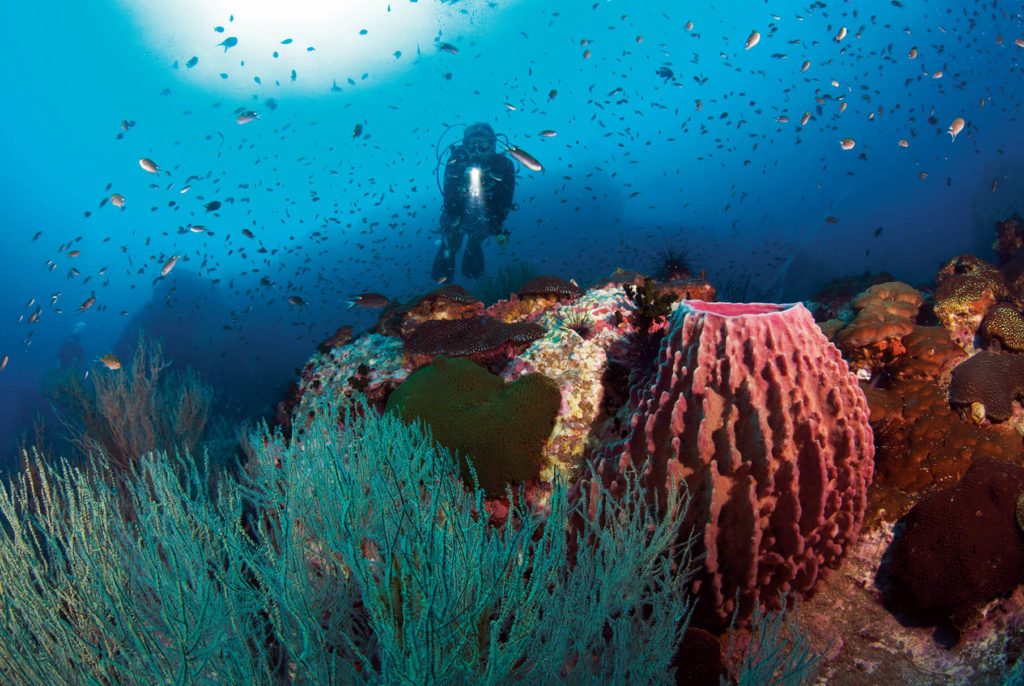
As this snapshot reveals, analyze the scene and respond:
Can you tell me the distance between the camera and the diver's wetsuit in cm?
1656

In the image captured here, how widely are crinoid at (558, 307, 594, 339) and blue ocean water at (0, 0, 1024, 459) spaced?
17.4 m

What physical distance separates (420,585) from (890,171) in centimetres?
7212

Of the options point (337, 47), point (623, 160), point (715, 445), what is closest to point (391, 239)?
point (337, 47)

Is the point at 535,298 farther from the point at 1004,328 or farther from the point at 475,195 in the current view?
the point at 475,195

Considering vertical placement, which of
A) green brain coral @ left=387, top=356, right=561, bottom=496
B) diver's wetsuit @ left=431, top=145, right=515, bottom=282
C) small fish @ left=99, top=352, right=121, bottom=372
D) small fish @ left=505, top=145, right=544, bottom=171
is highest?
diver's wetsuit @ left=431, top=145, right=515, bottom=282

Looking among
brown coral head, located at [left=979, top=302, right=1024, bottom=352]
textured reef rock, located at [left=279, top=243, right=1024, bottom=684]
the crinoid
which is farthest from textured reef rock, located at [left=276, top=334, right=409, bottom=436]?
brown coral head, located at [left=979, top=302, right=1024, bottom=352]

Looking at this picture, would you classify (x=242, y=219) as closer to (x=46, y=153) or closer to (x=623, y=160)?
(x=46, y=153)

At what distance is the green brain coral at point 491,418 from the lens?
15.0 ft

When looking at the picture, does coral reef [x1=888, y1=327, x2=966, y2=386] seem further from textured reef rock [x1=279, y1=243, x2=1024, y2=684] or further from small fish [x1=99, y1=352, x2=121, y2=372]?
small fish [x1=99, y1=352, x2=121, y2=372]

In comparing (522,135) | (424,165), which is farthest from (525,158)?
(424,165)

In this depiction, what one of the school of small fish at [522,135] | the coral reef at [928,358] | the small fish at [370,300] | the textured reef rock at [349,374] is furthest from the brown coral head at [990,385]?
the school of small fish at [522,135]

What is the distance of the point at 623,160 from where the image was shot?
7612cm

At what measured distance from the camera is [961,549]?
11.9ft

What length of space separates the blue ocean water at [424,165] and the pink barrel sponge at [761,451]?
65.0 feet
